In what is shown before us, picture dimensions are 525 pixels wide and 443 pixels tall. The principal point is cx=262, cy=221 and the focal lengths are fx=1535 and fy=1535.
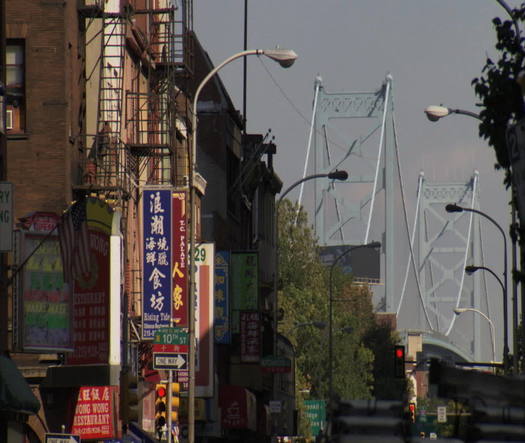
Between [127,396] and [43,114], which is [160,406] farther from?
[43,114]

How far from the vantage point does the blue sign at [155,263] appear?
38594 millimetres

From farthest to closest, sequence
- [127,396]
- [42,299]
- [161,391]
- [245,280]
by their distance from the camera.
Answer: [245,280]
[161,391]
[127,396]
[42,299]

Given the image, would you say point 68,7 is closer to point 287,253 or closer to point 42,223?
point 42,223

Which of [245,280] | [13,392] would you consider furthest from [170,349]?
[245,280]

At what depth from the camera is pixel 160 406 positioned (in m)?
38.1

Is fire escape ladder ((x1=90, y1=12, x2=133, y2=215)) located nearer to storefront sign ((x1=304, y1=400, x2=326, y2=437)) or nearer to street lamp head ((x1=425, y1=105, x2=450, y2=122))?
street lamp head ((x1=425, y1=105, x2=450, y2=122))

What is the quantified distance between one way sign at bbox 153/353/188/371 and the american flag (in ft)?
12.7

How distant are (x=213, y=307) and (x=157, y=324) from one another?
10.2 metres

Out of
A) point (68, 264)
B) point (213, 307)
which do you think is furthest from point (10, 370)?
point (213, 307)

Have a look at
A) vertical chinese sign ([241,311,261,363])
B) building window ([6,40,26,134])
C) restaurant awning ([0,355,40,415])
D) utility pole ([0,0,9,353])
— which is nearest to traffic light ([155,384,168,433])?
building window ([6,40,26,134])

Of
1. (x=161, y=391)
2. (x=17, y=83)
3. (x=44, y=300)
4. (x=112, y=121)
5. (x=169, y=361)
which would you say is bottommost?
(x=161, y=391)

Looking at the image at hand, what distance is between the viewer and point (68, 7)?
33.1m

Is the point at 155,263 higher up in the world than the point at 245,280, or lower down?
lower down

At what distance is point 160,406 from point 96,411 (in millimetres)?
5042
